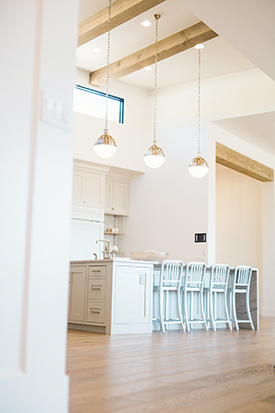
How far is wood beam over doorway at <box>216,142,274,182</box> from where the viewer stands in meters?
8.55

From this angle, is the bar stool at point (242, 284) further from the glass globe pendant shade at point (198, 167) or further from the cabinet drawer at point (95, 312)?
the cabinet drawer at point (95, 312)

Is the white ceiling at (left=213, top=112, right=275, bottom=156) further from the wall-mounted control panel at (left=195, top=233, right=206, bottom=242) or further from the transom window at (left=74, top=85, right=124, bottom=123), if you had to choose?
the wall-mounted control panel at (left=195, top=233, right=206, bottom=242)

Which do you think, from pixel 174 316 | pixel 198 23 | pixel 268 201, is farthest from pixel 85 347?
pixel 268 201

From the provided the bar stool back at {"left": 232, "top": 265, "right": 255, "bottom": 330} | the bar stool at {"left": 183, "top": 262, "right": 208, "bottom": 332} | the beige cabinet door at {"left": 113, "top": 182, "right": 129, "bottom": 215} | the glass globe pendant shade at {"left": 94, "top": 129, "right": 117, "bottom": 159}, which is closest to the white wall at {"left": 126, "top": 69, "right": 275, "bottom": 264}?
the beige cabinet door at {"left": 113, "top": 182, "right": 129, "bottom": 215}

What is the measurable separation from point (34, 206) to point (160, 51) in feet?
19.0

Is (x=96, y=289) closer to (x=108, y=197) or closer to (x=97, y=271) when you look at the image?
(x=97, y=271)

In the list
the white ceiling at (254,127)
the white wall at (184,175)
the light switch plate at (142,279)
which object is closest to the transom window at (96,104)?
the white wall at (184,175)

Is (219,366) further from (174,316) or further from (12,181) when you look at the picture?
(174,316)

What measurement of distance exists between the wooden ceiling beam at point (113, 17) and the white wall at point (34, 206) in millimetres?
4121

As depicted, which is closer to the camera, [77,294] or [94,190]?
[77,294]

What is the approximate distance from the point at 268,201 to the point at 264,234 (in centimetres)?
72

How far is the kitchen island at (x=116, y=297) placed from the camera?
5.22 meters

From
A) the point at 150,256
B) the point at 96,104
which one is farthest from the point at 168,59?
the point at 150,256

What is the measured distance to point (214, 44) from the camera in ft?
22.4
